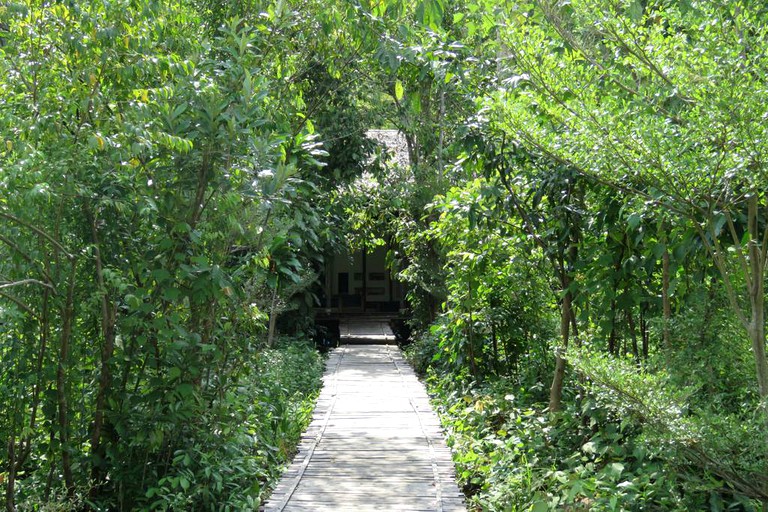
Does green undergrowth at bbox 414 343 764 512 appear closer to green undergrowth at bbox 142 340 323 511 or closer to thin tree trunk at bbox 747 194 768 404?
thin tree trunk at bbox 747 194 768 404

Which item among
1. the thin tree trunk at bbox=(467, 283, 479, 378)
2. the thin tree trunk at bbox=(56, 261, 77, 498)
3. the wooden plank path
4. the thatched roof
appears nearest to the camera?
the thin tree trunk at bbox=(56, 261, 77, 498)

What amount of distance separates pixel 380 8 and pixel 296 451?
161 inches

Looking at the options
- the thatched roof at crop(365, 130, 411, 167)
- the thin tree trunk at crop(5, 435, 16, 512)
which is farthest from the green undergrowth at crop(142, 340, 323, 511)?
the thatched roof at crop(365, 130, 411, 167)

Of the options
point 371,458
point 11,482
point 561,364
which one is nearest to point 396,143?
point 371,458

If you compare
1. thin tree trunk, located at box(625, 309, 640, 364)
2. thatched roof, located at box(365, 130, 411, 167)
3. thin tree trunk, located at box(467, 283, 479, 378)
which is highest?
thatched roof, located at box(365, 130, 411, 167)

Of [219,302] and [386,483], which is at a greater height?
[219,302]

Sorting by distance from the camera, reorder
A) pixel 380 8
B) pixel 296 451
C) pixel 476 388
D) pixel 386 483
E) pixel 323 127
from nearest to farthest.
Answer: pixel 380 8 → pixel 386 483 → pixel 296 451 → pixel 476 388 → pixel 323 127

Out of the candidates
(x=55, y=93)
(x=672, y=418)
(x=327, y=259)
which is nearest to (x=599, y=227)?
(x=672, y=418)

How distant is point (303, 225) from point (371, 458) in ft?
8.50

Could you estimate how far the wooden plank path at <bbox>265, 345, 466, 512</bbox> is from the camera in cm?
608

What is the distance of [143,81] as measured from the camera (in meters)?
5.36

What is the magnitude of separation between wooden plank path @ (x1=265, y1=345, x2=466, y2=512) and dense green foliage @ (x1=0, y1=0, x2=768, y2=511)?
0.34 meters

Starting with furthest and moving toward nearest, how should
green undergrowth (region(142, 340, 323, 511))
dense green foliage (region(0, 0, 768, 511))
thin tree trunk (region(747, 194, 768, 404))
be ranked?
green undergrowth (region(142, 340, 323, 511)) → dense green foliage (region(0, 0, 768, 511)) → thin tree trunk (region(747, 194, 768, 404))

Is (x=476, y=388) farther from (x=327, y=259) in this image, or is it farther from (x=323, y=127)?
(x=327, y=259)
